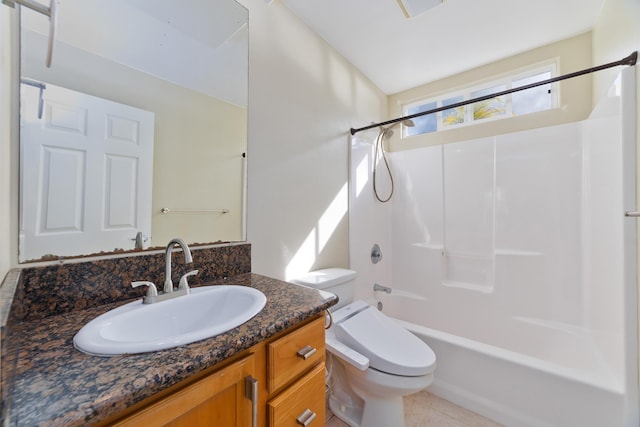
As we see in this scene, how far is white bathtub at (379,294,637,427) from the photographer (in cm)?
120

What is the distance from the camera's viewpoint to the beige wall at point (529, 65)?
1884mm

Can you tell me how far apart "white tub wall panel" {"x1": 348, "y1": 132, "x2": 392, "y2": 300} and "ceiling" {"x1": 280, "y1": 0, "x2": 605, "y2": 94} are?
666mm

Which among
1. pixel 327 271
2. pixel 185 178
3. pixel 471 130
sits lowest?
pixel 327 271

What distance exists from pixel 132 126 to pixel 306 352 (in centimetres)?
Result: 103

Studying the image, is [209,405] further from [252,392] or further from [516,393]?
[516,393]

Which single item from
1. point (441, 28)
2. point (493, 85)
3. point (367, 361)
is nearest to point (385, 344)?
point (367, 361)

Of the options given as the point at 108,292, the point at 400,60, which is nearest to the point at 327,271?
the point at 108,292

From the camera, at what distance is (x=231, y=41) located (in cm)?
128

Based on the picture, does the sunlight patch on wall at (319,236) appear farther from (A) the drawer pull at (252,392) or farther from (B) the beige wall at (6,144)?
(B) the beige wall at (6,144)

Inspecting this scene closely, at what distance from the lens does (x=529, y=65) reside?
81.5 inches

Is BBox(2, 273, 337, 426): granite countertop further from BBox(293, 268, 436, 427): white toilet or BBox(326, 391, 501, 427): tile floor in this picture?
BBox(326, 391, 501, 427): tile floor

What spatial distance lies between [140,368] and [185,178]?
0.79m

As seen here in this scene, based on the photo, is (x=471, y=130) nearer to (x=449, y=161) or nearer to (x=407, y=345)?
(x=449, y=161)

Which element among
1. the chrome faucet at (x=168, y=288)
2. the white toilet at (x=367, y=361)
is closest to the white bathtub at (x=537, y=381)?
the white toilet at (x=367, y=361)
